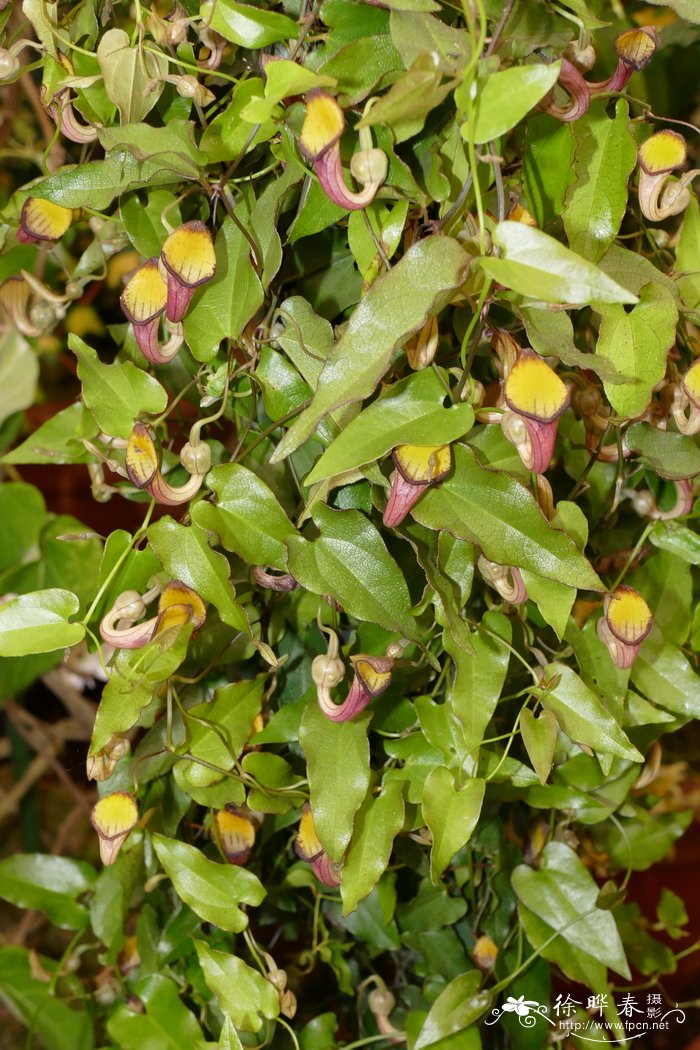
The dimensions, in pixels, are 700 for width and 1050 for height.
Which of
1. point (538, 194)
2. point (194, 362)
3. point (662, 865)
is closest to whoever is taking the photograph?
point (538, 194)

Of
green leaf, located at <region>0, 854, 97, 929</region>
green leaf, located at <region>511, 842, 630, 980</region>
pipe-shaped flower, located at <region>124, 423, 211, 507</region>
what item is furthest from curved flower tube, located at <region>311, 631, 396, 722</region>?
green leaf, located at <region>0, 854, 97, 929</region>

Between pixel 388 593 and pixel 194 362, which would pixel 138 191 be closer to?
pixel 194 362

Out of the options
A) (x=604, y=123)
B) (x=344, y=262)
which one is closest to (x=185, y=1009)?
(x=344, y=262)

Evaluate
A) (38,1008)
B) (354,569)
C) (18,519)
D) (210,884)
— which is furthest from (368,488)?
(38,1008)

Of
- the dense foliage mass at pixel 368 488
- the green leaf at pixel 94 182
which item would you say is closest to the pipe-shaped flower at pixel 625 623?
the dense foliage mass at pixel 368 488

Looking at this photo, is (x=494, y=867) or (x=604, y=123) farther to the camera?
(x=494, y=867)

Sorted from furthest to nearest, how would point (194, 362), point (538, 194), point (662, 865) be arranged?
point (662, 865), point (194, 362), point (538, 194)

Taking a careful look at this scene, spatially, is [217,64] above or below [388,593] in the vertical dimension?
above
